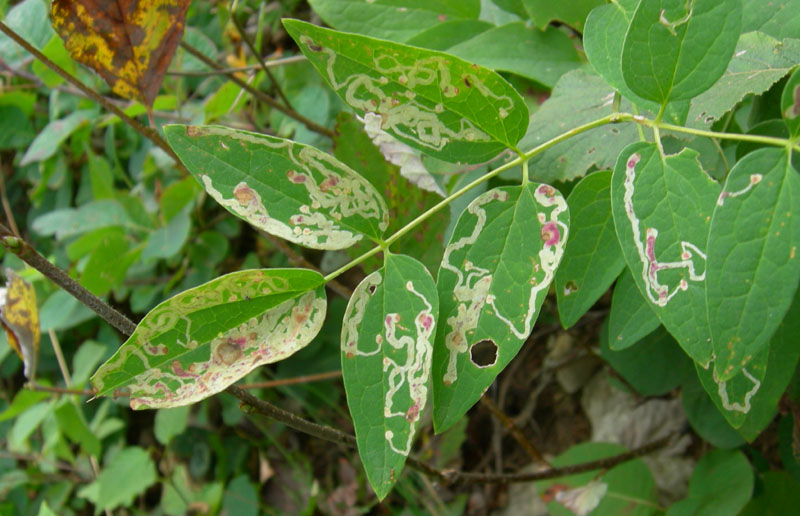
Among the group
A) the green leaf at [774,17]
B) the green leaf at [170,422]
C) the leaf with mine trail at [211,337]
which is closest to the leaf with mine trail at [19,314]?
the leaf with mine trail at [211,337]

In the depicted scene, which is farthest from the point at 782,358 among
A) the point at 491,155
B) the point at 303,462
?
the point at 303,462

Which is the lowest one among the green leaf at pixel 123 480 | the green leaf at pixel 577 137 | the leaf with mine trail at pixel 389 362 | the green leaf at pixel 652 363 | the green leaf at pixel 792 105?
the green leaf at pixel 123 480

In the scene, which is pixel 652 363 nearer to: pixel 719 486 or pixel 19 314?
Result: pixel 719 486

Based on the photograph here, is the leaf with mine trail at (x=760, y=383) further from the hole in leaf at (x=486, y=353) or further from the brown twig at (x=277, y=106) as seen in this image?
the brown twig at (x=277, y=106)

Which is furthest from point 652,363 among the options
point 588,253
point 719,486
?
point 588,253

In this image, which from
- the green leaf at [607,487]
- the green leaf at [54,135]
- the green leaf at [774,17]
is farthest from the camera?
the green leaf at [54,135]

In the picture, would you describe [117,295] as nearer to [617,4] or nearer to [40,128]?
[40,128]

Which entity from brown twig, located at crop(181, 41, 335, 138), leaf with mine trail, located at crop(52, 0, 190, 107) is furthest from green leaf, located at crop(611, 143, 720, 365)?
brown twig, located at crop(181, 41, 335, 138)
